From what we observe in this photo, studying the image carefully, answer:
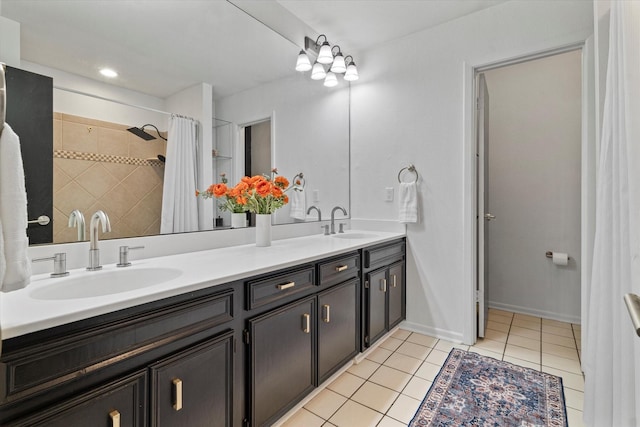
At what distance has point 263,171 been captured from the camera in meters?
2.27

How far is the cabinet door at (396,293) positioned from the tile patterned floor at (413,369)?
0.56ft

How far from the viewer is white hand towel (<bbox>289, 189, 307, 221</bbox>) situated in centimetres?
252

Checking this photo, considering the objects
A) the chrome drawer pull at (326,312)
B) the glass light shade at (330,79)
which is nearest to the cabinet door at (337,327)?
the chrome drawer pull at (326,312)

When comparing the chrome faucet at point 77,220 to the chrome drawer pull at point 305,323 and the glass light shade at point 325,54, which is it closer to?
the chrome drawer pull at point 305,323

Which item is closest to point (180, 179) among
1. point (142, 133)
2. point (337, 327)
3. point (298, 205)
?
point (142, 133)

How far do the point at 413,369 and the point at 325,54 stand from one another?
7.79 ft

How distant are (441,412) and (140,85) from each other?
2.25 m

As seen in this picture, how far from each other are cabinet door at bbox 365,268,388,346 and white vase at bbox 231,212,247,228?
0.90 m

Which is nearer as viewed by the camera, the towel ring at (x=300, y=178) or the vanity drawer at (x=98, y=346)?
the vanity drawer at (x=98, y=346)

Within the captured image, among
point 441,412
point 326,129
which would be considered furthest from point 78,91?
point 441,412

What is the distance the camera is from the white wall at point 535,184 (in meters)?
2.81

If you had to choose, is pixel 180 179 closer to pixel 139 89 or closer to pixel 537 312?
pixel 139 89

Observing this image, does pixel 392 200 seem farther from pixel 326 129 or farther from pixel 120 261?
pixel 120 261

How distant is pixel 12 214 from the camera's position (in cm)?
76
